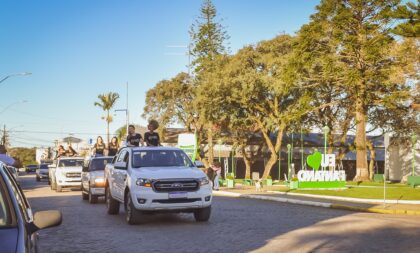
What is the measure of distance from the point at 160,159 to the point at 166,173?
1.26m

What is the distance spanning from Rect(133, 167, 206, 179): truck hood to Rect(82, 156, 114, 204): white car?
22.9 feet

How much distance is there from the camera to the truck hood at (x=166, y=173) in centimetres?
1303

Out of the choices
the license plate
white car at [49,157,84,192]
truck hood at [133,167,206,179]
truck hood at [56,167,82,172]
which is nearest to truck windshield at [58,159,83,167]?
white car at [49,157,84,192]

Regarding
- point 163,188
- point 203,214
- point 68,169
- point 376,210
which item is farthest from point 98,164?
point 376,210

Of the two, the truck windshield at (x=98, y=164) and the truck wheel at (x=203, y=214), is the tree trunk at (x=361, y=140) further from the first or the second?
the truck wheel at (x=203, y=214)

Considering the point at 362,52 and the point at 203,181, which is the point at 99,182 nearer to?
the point at 203,181

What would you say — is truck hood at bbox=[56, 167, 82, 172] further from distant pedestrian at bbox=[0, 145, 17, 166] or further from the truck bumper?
the truck bumper

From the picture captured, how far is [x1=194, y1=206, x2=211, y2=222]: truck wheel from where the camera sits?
44.7 ft

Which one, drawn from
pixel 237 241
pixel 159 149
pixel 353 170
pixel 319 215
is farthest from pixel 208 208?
pixel 353 170

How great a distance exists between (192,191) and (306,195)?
13064 millimetres

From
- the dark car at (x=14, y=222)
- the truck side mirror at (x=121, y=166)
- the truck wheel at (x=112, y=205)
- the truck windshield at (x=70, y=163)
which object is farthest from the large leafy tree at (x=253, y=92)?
the dark car at (x=14, y=222)

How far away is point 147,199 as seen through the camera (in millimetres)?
12852

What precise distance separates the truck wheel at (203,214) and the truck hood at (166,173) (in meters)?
0.87

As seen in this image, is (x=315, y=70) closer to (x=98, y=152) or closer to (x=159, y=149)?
(x=98, y=152)
